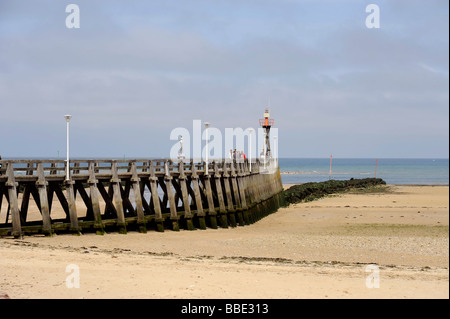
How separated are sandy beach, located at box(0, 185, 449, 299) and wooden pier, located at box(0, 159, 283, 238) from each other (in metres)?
0.69

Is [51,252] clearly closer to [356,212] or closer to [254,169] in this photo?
[254,169]

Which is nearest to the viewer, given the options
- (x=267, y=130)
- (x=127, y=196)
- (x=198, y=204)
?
(x=127, y=196)

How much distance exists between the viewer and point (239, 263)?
13828mm

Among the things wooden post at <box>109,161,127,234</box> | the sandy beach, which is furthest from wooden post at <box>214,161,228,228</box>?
wooden post at <box>109,161,127,234</box>

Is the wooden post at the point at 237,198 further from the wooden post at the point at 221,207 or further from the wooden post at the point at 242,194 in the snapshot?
the wooden post at the point at 221,207

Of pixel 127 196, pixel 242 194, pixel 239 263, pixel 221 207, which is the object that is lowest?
pixel 239 263

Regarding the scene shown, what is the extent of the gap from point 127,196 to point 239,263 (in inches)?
427

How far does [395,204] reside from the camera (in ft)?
127

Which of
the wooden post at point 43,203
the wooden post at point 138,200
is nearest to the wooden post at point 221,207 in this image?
the wooden post at point 138,200

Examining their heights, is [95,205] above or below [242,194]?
above

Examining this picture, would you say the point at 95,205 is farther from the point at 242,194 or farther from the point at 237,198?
the point at 242,194

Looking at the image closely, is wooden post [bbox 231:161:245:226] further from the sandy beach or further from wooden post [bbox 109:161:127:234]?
wooden post [bbox 109:161:127:234]

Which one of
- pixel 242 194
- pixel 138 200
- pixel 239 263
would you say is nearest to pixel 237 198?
pixel 242 194
